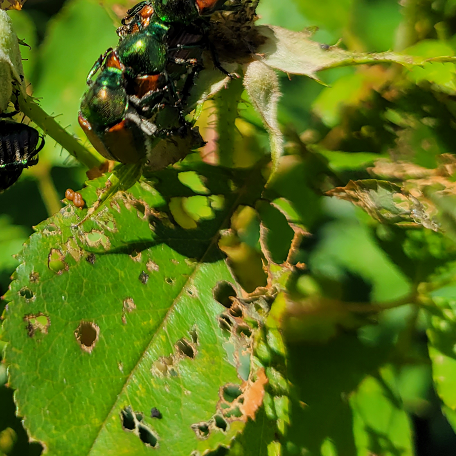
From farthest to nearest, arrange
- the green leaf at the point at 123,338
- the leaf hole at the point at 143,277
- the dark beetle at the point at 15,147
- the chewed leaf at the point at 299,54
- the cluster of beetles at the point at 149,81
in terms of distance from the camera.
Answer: the dark beetle at the point at 15,147, the leaf hole at the point at 143,277, the green leaf at the point at 123,338, the cluster of beetles at the point at 149,81, the chewed leaf at the point at 299,54

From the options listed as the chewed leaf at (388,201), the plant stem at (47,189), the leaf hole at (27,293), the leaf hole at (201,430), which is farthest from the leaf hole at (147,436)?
the plant stem at (47,189)

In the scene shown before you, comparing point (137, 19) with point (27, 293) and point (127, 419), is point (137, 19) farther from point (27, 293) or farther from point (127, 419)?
point (127, 419)

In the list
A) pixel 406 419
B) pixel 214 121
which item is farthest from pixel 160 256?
pixel 406 419

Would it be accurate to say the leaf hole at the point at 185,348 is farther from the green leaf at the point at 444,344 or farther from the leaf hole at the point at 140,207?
the green leaf at the point at 444,344

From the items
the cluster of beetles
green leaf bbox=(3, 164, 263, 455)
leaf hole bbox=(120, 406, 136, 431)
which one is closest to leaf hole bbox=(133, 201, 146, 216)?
green leaf bbox=(3, 164, 263, 455)

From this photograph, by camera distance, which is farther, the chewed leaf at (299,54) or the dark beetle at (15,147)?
the dark beetle at (15,147)

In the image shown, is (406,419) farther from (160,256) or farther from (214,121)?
(214,121)

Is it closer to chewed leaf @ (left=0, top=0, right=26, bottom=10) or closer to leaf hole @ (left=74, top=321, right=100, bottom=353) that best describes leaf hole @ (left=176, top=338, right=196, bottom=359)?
leaf hole @ (left=74, top=321, right=100, bottom=353)
